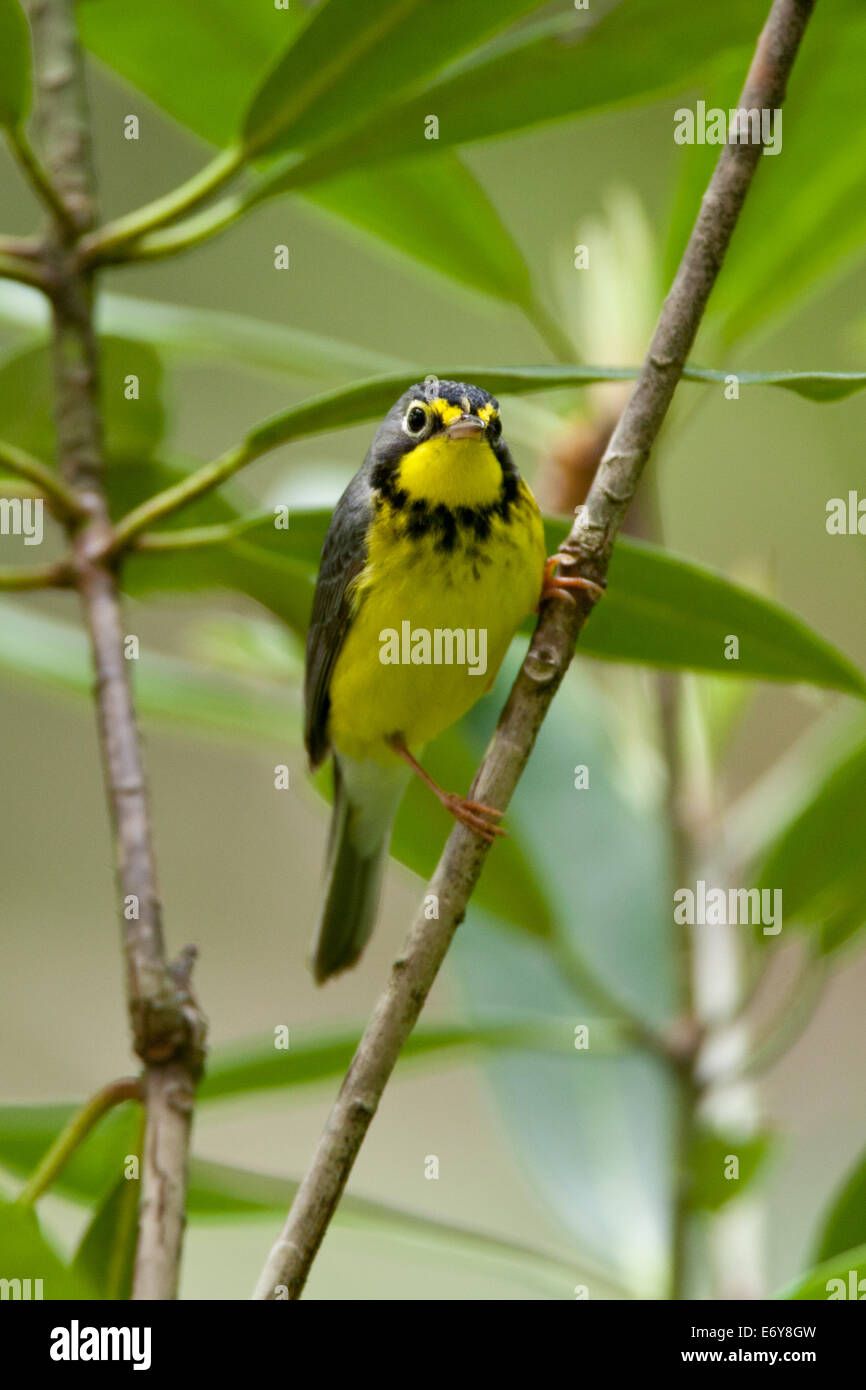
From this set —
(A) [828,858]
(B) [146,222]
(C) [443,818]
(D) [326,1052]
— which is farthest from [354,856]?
(B) [146,222]

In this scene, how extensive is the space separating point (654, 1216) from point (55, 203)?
6.01 feet

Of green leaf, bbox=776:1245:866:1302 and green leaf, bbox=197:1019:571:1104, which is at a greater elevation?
green leaf, bbox=197:1019:571:1104

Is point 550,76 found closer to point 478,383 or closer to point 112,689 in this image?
point 478,383

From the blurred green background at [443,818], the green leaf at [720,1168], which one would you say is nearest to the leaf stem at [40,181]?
the blurred green background at [443,818]

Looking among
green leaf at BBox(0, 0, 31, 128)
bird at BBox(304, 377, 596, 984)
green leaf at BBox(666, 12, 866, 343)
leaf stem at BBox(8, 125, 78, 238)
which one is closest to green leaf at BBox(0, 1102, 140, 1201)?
bird at BBox(304, 377, 596, 984)

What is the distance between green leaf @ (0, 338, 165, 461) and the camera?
88.9 inches

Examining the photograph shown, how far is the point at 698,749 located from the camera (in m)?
2.69

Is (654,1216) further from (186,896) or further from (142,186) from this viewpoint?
(142,186)

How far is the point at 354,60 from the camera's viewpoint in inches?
71.6

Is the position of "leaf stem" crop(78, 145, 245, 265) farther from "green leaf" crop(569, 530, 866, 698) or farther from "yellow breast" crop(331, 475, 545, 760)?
"green leaf" crop(569, 530, 866, 698)

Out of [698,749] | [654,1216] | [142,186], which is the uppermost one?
[142,186]

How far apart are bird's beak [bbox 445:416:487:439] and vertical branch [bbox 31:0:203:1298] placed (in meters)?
0.54
